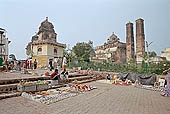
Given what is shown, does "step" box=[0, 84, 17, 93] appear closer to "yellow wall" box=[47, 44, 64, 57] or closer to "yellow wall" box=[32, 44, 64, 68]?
"yellow wall" box=[32, 44, 64, 68]

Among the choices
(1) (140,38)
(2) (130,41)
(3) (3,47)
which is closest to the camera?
(1) (140,38)

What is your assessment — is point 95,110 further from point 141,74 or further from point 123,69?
point 123,69

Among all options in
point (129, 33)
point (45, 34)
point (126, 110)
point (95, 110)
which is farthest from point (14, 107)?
point (45, 34)

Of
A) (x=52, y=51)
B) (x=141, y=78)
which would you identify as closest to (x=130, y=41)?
(x=141, y=78)

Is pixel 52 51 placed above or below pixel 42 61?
above

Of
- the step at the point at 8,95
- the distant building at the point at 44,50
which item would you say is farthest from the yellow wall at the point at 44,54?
the step at the point at 8,95

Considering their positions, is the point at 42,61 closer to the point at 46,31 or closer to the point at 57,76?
the point at 46,31

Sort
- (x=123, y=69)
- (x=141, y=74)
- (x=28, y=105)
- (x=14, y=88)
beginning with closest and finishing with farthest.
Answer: (x=28, y=105), (x=14, y=88), (x=141, y=74), (x=123, y=69)

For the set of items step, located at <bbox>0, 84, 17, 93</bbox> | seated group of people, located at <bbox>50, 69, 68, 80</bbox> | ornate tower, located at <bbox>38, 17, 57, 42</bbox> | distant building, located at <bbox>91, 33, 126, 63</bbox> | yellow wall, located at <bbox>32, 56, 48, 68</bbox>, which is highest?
ornate tower, located at <bbox>38, 17, 57, 42</bbox>

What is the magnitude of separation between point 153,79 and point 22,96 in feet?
37.4

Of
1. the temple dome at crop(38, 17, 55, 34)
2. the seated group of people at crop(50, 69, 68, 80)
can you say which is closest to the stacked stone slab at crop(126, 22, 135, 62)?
the seated group of people at crop(50, 69, 68, 80)

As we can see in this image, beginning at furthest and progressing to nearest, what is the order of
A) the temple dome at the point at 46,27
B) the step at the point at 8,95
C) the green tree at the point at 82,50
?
the green tree at the point at 82,50 < the temple dome at the point at 46,27 < the step at the point at 8,95

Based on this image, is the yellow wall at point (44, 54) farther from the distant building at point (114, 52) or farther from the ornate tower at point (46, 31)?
the distant building at point (114, 52)

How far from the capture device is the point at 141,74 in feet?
44.1
